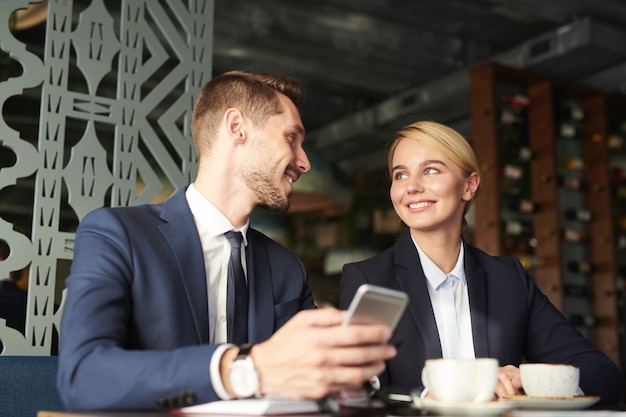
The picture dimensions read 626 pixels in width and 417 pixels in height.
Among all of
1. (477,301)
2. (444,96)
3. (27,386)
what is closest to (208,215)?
(27,386)

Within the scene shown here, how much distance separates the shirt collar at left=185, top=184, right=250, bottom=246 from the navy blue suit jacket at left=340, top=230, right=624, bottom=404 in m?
0.46

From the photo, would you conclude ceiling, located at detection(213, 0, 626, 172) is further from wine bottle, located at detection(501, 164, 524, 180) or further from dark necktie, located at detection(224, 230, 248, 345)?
dark necktie, located at detection(224, 230, 248, 345)

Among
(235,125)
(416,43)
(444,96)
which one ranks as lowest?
(235,125)

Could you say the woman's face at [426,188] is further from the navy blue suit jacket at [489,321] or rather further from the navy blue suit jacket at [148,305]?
the navy blue suit jacket at [148,305]

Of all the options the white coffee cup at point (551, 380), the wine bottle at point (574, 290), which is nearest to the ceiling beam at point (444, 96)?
the wine bottle at point (574, 290)

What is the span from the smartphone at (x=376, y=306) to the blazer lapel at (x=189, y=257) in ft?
2.00

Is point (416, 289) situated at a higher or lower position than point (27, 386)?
higher

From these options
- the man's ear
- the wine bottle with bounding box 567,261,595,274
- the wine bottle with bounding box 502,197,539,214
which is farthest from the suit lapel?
the wine bottle with bounding box 567,261,595,274

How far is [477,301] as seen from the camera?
207 centimetres

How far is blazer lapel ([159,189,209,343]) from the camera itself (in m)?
1.56

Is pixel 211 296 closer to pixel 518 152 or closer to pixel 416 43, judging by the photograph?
pixel 518 152

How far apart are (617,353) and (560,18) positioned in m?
2.80

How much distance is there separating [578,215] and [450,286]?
15.4 feet

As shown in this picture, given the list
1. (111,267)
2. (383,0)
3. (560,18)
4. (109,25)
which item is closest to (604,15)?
(560,18)
